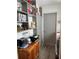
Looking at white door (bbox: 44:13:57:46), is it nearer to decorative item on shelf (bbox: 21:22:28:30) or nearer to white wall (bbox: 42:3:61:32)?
white wall (bbox: 42:3:61:32)

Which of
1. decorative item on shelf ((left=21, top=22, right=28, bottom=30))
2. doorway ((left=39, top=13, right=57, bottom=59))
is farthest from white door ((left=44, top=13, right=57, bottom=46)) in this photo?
decorative item on shelf ((left=21, top=22, right=28, bottom=30))

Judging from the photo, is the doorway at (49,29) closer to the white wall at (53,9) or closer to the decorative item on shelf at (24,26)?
the white wall at (53,9)

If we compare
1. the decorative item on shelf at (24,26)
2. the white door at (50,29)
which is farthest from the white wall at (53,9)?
the decorative item on shelf at (24,26)

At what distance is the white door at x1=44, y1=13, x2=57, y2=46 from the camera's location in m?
5.62

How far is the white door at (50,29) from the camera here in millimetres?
5621

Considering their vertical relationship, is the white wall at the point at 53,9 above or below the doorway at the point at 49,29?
above

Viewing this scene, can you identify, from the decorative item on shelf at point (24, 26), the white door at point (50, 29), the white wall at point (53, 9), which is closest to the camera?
the decorative item on shelf at point (24, 26)

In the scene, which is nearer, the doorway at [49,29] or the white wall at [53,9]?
the white wall at [53,9]

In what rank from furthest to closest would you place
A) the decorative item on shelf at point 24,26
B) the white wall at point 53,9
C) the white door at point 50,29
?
1. the white door at point 50,29
2. the white wall at point 53,9
3. the decorative item on shelf at point 24,26

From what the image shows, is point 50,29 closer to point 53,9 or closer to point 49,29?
point 49,29
